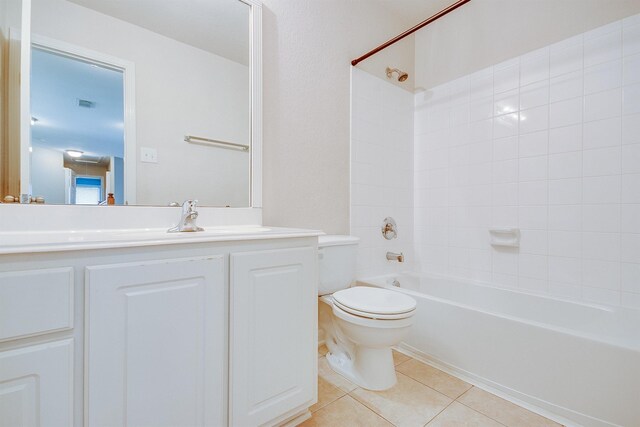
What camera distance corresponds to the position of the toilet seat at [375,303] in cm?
126

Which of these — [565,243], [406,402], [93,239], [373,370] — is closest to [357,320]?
[373,370]

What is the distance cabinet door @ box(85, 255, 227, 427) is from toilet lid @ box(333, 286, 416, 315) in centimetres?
63

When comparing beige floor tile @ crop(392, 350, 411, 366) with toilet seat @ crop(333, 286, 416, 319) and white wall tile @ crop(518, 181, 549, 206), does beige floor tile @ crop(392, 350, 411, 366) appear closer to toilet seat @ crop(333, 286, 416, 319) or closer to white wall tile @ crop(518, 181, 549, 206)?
toilet seat @ crop(333, 286, 416, 319)

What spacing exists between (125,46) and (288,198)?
0.99 meters

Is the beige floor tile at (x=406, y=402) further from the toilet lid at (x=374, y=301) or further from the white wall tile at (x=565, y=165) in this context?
the white wall tile at (x=565, y=165)

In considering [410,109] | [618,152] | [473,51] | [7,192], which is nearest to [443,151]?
[410,109]

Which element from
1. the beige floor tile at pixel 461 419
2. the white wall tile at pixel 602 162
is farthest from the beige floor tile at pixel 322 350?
the white wall tile at pixel 602 162

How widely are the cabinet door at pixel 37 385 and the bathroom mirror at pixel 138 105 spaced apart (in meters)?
0.60

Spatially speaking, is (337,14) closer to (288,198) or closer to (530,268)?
(288,198)

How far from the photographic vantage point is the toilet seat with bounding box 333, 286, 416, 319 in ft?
4.14

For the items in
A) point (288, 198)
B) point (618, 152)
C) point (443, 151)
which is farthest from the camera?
point (443, 151)

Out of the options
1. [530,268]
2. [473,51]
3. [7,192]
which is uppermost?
[473,51]

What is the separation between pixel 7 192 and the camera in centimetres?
97

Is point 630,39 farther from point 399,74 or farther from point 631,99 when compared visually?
point 399,74
